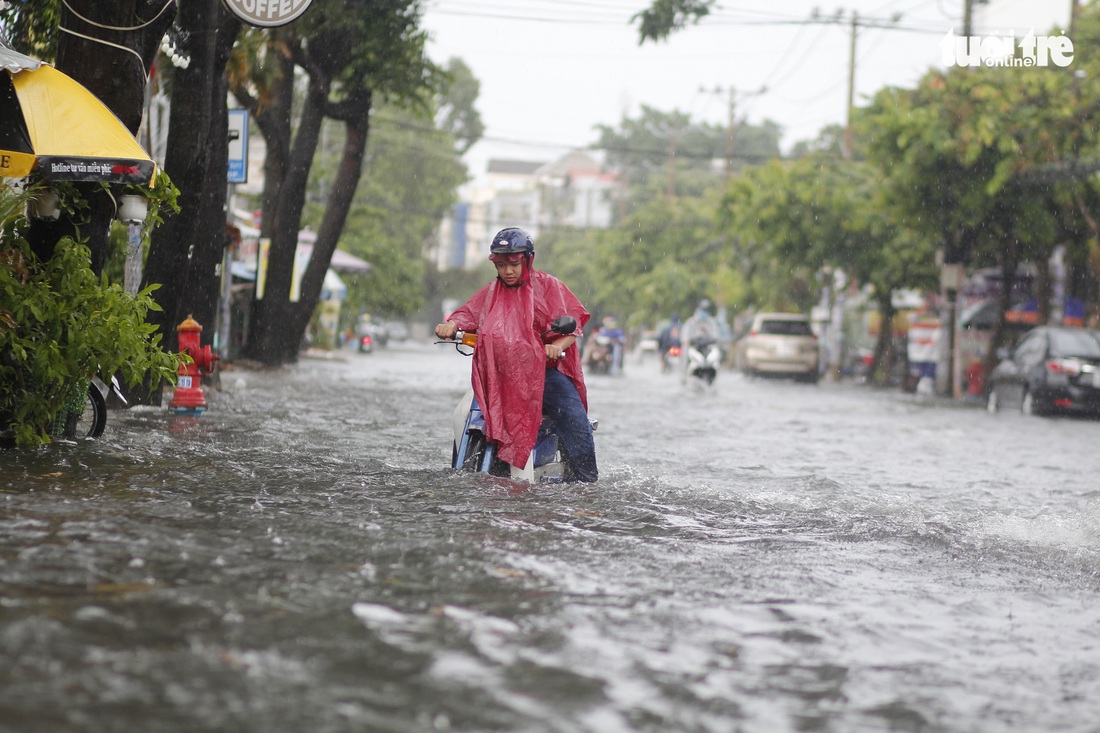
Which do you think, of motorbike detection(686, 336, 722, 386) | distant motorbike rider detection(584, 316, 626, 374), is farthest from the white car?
motorbike detection(686, 336, 722, 386)

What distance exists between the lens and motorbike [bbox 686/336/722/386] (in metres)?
24.5

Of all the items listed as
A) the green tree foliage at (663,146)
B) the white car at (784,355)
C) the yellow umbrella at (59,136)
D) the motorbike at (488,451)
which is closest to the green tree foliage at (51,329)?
the yellow umbrella at (59,136)

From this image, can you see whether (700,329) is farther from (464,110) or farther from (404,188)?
(464,110)

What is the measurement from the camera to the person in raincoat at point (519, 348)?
24.1 ft

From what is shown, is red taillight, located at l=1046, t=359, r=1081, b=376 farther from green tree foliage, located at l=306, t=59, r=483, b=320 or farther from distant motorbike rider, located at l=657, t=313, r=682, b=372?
green tree foliage, located at l=306, t=59, r=483, b=320

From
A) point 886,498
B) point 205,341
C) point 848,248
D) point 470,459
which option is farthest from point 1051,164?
point 470,459

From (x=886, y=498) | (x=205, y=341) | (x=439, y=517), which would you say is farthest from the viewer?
(x=205, y=341)

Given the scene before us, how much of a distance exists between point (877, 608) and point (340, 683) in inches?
84.7

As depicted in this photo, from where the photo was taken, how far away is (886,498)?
853 centimetres

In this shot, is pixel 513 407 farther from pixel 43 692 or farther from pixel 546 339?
pixel 43 692

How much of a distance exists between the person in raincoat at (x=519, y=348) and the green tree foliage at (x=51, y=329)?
2146mm

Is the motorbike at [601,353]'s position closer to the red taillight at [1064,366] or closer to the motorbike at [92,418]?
the red taillight at [1064,366]

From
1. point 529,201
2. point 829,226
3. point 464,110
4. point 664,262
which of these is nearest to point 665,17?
point 829,226

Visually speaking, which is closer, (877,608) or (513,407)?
(877,608)
